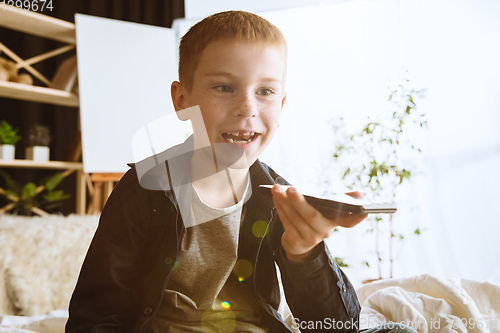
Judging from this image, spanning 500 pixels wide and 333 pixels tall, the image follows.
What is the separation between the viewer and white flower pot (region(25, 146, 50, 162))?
153 cm

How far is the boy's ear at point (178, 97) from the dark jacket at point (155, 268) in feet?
0.22

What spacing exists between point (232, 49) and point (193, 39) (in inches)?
2.6

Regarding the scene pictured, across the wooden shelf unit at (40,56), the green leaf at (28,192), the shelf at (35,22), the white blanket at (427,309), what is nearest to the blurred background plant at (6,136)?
the wooden shelf unit at (40,56)

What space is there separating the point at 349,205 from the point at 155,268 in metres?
0.25

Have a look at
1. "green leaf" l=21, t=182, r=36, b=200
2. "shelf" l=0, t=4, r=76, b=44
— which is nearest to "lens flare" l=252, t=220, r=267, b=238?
"shelf" l=0, t=4, r=76, b=44

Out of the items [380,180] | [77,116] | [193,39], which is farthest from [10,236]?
[77,116]

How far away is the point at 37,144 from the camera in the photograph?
1545mm

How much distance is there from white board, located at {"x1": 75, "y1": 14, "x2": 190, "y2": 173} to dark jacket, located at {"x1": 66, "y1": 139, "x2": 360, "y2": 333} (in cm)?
5

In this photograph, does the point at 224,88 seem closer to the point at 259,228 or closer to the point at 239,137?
the point at 239,137

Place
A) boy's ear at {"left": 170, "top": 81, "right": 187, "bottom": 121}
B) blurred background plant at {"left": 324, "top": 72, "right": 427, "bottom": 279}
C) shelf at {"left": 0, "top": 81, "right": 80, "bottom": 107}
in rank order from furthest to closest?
shelf at {"left": 0, "top": 81, "right": 80, "bottom": 107}
blurred background plant at {"left": 324, "top": 72, "right": 427, "bottom": 279}
boy's ear at {"left": 170, "top": 81, "right": 187, "bottom": 121}

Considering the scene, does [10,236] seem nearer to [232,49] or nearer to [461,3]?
[232,49]

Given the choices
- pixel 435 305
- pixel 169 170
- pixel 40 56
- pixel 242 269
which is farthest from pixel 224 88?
pixel 40 56

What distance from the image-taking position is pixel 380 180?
0.59 metres

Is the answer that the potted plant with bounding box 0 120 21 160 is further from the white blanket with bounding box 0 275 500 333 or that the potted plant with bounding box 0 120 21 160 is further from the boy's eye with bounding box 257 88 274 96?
the boy's eye with bounding box 257 88 274 96
